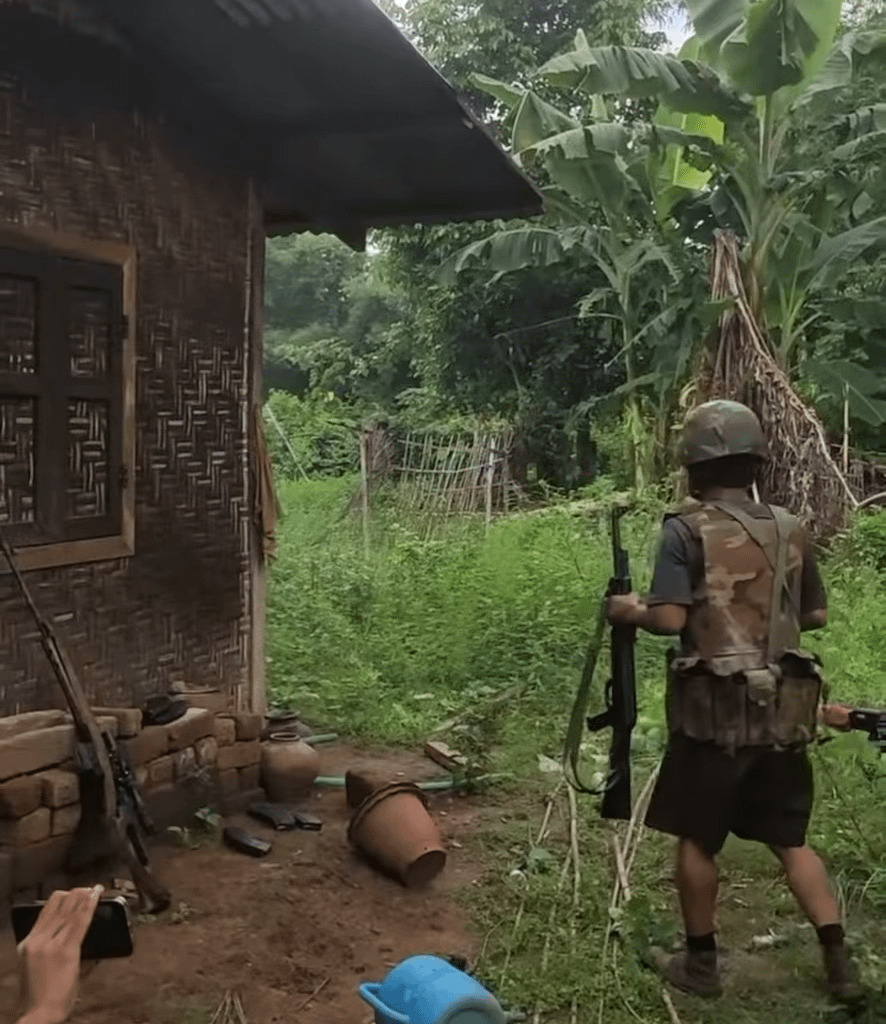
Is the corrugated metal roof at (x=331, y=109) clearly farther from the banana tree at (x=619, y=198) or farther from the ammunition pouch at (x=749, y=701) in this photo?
the banana tree at (x=619, y=198)

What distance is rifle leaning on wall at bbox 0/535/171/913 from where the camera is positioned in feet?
14.2

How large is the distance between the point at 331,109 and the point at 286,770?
3020 mm

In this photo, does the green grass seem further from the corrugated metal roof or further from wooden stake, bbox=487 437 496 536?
the corrugated metal roof

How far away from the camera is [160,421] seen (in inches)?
209

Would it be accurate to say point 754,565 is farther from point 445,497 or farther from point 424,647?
point 445,497

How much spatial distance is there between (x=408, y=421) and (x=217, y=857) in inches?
510

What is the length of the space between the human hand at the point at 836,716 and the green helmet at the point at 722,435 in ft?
2.64

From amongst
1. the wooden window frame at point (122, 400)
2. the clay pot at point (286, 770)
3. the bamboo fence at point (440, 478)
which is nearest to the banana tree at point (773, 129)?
the bamboo fence at point (440, 478)

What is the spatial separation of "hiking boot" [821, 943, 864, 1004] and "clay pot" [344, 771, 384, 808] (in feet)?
6.97

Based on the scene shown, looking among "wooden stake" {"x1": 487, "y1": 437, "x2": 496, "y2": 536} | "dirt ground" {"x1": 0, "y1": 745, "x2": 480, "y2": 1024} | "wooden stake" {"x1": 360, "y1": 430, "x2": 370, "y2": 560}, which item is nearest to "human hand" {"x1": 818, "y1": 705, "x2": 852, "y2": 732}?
"dirt ground" {"x1": 0, "y1": 745, "x2": 480, "y2": 1024}

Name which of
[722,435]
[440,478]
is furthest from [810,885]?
[440,478]

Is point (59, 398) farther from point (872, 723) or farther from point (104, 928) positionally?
point (872, 723)

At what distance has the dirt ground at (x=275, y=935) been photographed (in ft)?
12.2

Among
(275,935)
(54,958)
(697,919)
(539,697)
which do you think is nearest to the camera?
(54,958)
